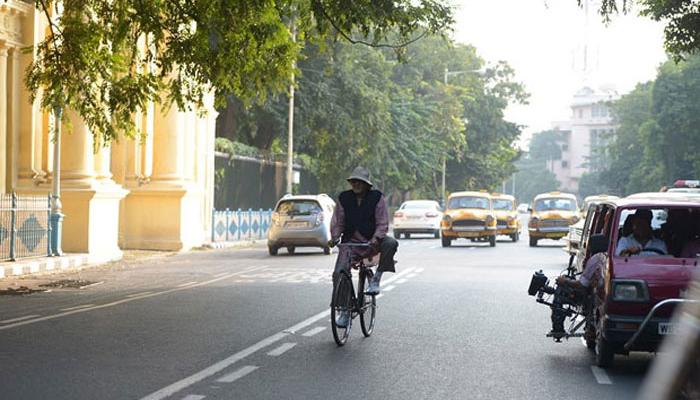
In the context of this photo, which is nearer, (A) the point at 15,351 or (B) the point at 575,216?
(A) the point at 15,351

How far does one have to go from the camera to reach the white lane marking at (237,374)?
1018 cm

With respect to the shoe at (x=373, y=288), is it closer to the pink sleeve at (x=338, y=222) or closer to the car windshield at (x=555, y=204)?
the pink sleeve at (x=338, y=222)

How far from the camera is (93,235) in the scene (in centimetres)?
2870

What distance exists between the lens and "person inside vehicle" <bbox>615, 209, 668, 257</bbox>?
461 inches

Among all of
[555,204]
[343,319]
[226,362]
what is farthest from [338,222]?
[555,204]

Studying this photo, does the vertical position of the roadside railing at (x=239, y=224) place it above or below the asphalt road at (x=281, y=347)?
above

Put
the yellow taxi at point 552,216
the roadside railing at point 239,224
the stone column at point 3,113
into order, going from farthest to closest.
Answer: the yellow taxi at point 552,216
the roadside railing at point 239,224
the stone column at point 3,113

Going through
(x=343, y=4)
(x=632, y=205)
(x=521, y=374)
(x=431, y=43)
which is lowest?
(x=521, y=374)

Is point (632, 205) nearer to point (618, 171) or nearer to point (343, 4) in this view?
point (343, 4)

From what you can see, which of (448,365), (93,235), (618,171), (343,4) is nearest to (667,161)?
(618,171)

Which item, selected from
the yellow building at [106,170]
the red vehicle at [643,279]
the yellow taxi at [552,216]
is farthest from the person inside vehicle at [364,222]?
the yellow taxi at [552,216]

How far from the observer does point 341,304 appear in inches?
506

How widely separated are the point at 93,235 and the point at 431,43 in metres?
51.4

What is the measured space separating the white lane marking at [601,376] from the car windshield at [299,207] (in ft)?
71.2
